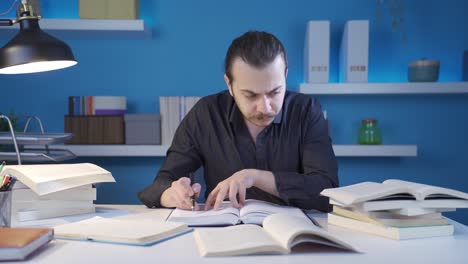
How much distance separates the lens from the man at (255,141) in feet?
5.09

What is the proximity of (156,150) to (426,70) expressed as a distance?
1540 millimetres

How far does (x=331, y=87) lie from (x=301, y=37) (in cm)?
39

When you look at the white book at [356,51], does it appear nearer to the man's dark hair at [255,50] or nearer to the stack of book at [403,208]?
the man's dark hair at [255,50]

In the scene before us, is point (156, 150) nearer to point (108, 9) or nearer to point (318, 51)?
point (108, 9)

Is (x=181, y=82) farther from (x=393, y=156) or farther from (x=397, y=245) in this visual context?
(x=397, y=245)

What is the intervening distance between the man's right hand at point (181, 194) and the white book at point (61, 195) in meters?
0.22

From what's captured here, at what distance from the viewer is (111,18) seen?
107 inches

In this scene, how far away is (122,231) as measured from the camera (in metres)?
1.10

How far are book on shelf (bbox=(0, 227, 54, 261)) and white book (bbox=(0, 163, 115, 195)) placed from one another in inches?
10.1

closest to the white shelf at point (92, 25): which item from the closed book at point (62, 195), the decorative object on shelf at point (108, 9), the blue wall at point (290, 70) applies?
the decorative object on shelf at point (108, 9)

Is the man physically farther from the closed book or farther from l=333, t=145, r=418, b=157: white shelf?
l=333, t=145, r=418, b=157: white shelf

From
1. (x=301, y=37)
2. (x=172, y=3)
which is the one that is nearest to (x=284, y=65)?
(x=301, y=37)

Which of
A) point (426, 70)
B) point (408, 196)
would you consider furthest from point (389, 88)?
point (408, 196)

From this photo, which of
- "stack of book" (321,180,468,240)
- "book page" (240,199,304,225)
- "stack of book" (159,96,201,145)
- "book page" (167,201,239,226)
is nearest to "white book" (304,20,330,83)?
"stack of book" (159,96,201,145)
